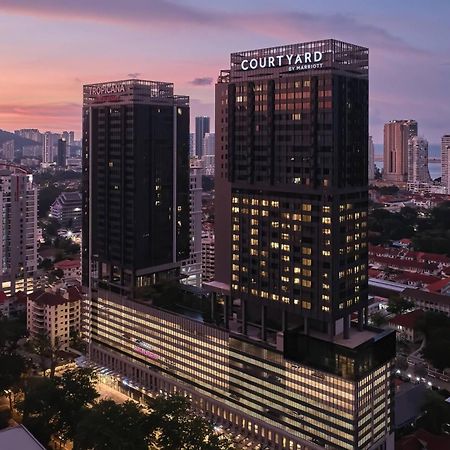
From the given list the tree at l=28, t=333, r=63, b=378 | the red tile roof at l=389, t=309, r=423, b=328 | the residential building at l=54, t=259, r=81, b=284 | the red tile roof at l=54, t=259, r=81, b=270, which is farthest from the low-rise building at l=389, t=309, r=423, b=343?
the red tile roof at l=54, t=259, r=81, b=270

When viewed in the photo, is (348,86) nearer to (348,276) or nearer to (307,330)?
(348,276)

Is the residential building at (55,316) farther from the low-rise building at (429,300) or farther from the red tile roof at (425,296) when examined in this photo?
the low-rise building at (429,300)

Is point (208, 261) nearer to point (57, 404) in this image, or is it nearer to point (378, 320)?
point (378, 320)

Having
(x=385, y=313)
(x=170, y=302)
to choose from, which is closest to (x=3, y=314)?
(x=170, y=302)

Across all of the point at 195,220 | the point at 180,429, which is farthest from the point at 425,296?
the point at 180,429

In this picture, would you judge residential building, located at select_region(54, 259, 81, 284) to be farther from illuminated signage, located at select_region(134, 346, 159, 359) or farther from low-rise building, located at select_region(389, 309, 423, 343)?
low-rise building, located at select_region(389, 309, 423, 343)

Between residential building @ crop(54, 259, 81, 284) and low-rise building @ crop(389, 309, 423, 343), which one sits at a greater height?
residential building @ crop(54, 259, 81, 284)
